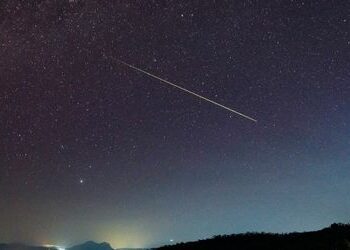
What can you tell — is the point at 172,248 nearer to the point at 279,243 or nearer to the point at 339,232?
the point at 279,243

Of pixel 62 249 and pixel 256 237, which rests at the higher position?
pixel 62 249

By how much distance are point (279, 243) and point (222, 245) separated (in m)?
3.03

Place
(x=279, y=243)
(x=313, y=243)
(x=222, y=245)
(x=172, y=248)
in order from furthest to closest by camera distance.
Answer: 1. (x=172, y=248)
2. (x=222, y=245)
3. (x=279, y=243)
4. (x=313, y=243)

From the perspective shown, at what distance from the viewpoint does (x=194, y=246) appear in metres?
21.7

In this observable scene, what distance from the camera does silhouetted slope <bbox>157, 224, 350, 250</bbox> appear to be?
1717 cm

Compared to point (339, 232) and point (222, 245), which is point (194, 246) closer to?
point (222, 245)

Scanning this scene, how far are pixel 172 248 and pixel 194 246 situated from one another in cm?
214

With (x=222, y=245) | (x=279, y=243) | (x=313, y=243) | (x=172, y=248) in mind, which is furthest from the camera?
(x=172, y=248)

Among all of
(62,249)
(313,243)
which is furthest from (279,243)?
(62,249)

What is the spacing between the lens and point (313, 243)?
57.7 feet

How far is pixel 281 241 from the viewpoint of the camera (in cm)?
1934

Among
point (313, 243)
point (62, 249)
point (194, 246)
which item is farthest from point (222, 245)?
point (62, 249)

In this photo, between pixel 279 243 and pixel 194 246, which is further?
pixel 194 246

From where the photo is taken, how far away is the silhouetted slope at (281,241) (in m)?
17.2
